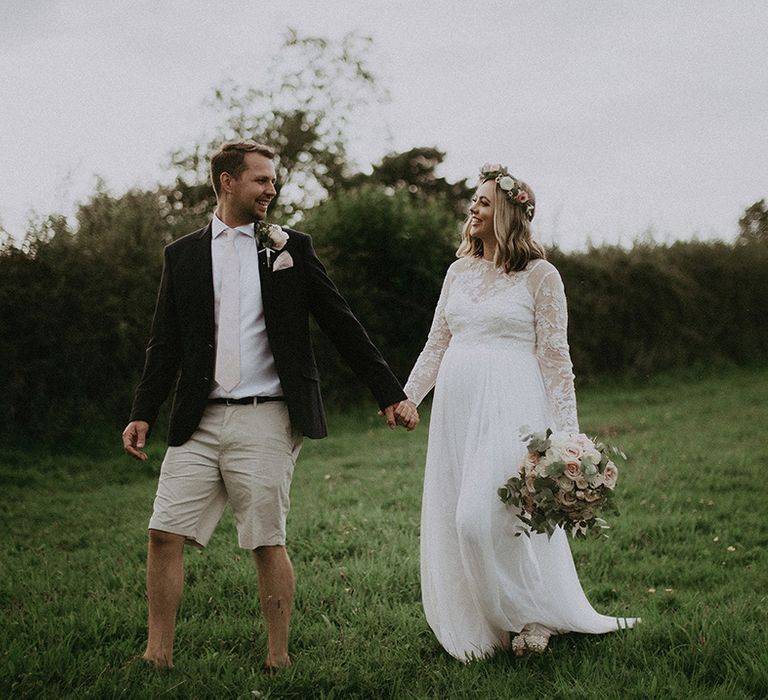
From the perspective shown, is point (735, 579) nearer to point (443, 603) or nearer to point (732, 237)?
point (443, 603)

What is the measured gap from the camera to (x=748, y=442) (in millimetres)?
9492

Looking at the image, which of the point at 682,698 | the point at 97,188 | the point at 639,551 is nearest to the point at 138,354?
the point at 97,188

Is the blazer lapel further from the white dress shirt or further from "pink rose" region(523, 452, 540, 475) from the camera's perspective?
"pink rose" region(523, 452, 540, 475)

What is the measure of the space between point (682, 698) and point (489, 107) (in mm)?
10213

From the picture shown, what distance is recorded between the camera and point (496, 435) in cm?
393

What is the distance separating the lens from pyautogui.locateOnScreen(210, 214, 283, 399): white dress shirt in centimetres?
A: 371

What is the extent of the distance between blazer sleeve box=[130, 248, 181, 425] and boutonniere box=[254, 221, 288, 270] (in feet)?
1.64

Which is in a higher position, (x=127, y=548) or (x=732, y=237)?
(x=732, y=237)

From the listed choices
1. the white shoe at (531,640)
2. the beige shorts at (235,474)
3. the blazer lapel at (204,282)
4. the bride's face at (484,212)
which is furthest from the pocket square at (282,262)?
the white shoe at (531,640)

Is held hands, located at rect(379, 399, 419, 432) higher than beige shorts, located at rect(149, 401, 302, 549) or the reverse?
higher

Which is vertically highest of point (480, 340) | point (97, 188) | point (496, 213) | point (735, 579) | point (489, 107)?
point (489, 107)

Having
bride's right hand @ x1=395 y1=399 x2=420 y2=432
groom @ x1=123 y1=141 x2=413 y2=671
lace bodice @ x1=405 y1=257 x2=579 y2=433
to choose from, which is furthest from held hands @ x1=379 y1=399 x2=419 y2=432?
lace bodice @ x1=405 y1=257 x2=579 y2=433

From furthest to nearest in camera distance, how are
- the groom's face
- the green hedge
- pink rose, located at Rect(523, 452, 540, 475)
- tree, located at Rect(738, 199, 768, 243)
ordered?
tree, located at Rect(738, 199, 768, 243) < the green hedge < the groom's face < pink rose, located at Rect(523, 452, 540, 475)

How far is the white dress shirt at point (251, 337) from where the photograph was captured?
3.71m
